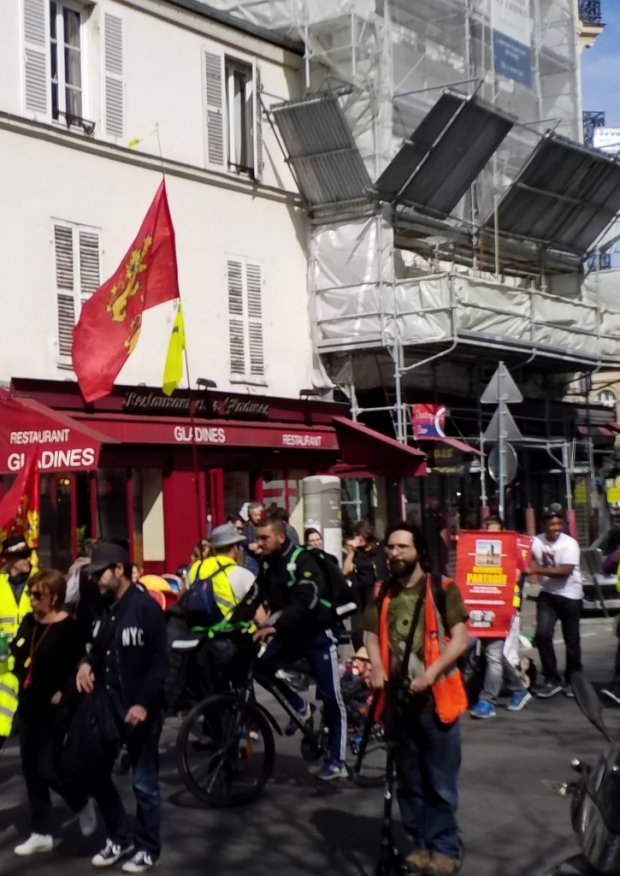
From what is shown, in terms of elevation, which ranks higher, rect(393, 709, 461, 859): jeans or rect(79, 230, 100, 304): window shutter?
rect(79, 230, 100, 304): window shutter

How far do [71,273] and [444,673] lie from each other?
502 inches

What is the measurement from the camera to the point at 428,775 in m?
6.46

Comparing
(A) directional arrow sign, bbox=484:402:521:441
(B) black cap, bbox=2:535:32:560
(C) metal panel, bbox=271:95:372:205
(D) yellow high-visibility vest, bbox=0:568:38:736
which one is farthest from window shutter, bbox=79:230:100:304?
(D) yellow high-visibility vest, bbox=0:568:38:736

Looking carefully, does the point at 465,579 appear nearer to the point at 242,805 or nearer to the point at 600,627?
the point at 242,805

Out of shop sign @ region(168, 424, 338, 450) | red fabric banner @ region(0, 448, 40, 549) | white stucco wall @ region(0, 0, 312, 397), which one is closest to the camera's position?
red fabric banner @ region(0, 448, 40, 549)

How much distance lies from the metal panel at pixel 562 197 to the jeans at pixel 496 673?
14.9 metres

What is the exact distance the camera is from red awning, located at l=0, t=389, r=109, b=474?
15.3 meters

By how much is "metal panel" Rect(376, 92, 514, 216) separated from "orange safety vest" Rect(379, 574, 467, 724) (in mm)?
16206

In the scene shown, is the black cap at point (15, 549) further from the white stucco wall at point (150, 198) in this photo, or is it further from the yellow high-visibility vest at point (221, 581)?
the white stucco wall at point (150, 198)

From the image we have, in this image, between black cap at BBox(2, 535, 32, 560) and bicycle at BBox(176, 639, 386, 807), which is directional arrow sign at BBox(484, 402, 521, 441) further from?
bicycle at BBox(176, 639, 386, 807)

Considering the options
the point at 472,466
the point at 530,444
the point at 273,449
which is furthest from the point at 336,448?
the point at 530,444

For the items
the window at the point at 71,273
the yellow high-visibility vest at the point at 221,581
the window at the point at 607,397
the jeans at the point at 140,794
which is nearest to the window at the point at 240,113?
the window at the point at 71,273

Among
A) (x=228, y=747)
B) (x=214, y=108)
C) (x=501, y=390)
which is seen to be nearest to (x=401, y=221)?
(x=214, y=108)

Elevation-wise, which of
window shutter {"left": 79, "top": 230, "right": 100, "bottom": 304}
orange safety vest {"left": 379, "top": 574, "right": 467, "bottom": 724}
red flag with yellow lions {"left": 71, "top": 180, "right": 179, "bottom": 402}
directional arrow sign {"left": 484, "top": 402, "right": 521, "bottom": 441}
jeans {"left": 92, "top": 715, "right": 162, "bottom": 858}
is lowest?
jeans {"left": 92, "top": 715, "right": 162, "bottom": 858}
